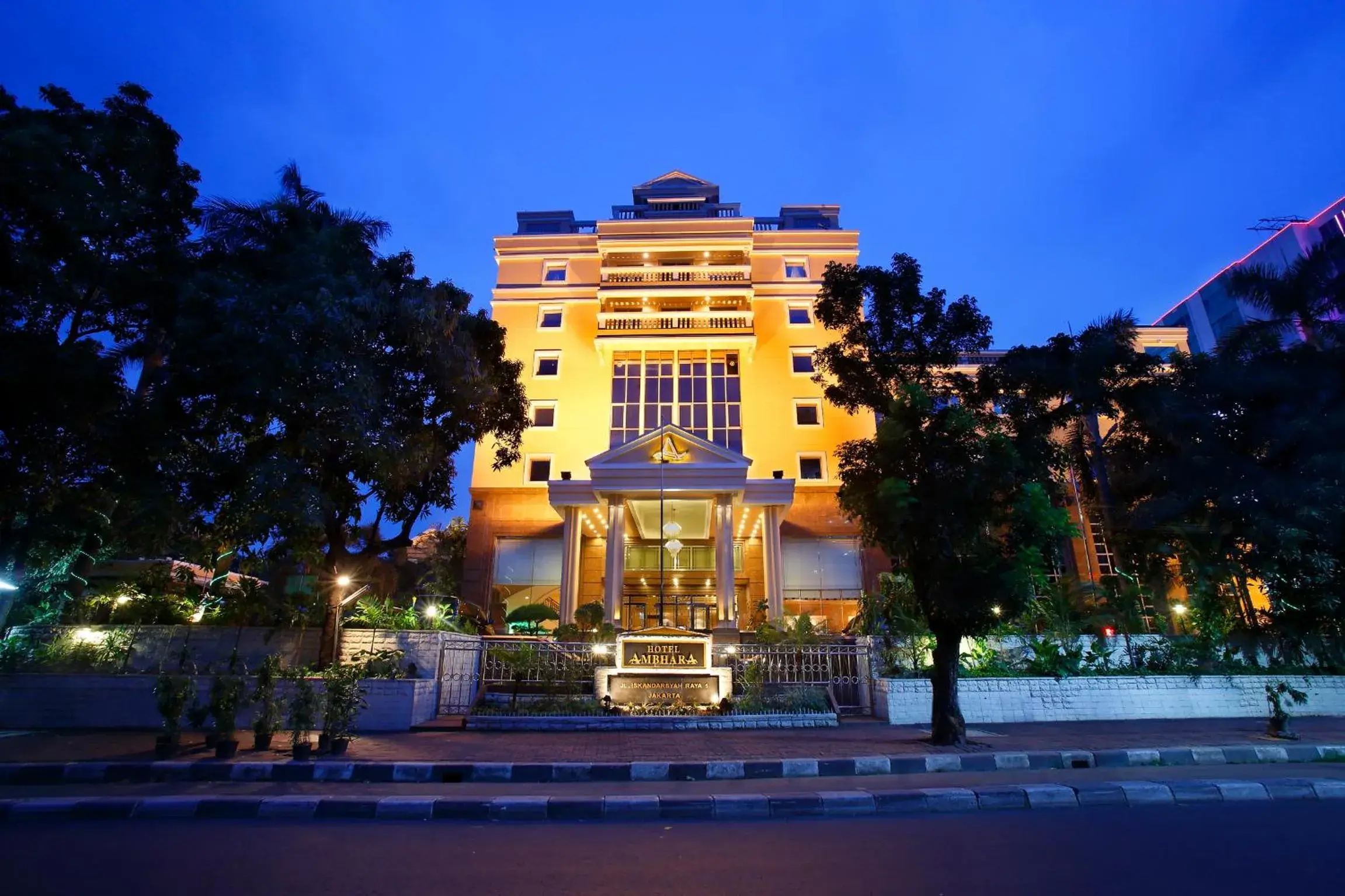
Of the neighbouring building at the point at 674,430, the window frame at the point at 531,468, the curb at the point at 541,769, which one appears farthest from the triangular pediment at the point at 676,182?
the curb at the point at 541,769

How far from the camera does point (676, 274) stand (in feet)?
94.4

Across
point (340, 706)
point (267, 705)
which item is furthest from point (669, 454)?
point (267, 705)

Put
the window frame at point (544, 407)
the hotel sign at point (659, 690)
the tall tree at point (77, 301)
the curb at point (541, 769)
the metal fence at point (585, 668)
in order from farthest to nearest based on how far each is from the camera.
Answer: the window frame at point (544, 407) → the metal fence at point (585, 668) → the hotel sign at point (659, 690) → the tall tree at point (77, 301) → the curb at point (541, 769)

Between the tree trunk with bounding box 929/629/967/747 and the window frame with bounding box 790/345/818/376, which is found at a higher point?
the window frame with bounding box 790/345/818/376

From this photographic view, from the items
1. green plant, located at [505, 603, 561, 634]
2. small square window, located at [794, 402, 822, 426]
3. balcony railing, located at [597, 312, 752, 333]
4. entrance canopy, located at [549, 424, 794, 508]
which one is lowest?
green plant, located at [505, 603, 561, 634]

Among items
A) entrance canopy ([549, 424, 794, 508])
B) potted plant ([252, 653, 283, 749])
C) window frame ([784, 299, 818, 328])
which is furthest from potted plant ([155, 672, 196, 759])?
window frame ([784, 299, 818, 328])

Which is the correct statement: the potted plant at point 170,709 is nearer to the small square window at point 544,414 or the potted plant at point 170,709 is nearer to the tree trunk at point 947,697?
the tree trunk at point 947,697

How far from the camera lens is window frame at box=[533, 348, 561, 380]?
90.9 feet

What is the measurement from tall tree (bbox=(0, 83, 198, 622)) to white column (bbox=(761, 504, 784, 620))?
617 inches

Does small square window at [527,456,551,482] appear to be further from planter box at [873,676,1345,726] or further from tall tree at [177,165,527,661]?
planter box at [873,676,1345,726]

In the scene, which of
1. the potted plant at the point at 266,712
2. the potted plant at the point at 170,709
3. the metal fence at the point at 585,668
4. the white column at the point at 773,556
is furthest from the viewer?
the white column at the point at 773,556

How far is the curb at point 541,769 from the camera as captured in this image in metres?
7.60

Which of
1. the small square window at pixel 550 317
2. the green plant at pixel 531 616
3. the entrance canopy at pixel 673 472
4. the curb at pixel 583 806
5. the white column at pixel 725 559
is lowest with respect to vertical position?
the curb at pixel 583 806

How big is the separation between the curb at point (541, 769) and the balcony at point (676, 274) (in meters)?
23.0
